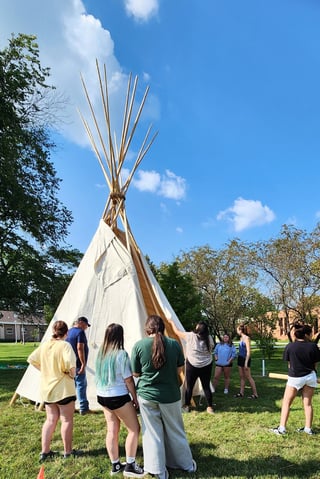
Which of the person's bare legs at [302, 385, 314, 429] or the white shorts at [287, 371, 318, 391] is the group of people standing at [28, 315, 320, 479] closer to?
the white shorts at [287, 371, 318, 391]

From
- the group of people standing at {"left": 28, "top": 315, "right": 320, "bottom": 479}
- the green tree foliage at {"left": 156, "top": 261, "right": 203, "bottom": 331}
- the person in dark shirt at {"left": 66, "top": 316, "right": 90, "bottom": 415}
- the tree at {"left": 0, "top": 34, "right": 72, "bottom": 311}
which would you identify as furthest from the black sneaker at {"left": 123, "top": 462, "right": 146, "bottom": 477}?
the green tree foliage at {"left": 156, "top": 261, "right": 203, "bottom": 331}

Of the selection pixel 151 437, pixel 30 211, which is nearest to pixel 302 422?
pixel 151 437

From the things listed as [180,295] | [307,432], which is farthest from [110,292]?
[180,295]

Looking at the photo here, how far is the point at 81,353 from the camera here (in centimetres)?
554

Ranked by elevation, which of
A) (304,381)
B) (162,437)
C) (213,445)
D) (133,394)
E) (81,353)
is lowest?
(213,445)

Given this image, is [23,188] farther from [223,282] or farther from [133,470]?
[223,282]

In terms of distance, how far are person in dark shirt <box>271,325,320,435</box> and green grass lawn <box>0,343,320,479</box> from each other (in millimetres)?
298

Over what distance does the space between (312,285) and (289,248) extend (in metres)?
2.63

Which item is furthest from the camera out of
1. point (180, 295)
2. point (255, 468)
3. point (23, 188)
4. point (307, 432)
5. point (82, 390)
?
point (180, 295)

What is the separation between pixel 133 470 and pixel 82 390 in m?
2.46

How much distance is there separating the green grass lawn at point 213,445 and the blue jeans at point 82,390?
0.57 feet

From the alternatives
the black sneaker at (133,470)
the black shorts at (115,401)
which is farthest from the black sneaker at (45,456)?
the black shorts at (115,401)

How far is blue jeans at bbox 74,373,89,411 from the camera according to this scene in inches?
231

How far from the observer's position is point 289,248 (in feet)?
77.8
